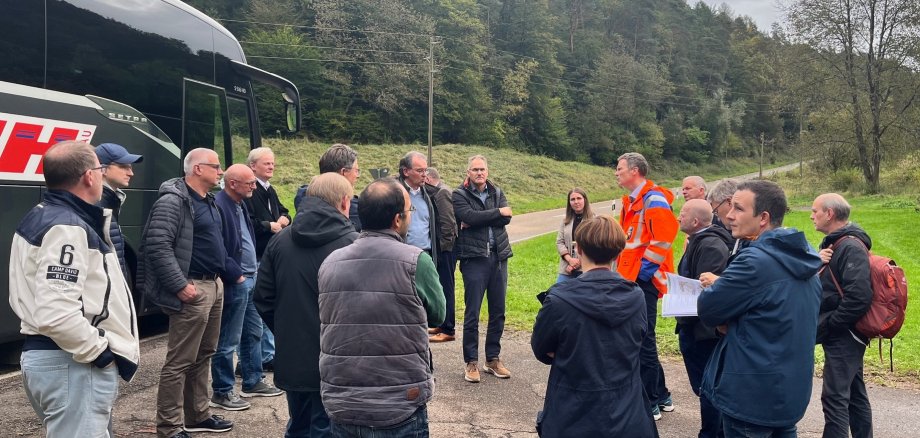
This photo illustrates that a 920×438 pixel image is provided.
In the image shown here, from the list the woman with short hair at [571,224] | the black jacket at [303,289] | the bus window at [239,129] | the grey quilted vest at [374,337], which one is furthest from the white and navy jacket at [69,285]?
the bus window at [239,129]

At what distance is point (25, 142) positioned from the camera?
5.62 meters

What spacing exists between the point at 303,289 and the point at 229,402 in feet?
7.34

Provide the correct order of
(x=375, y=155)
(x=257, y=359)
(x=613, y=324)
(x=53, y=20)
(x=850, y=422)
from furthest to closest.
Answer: (x=375, y=155), (x=53, y=20), (x=257, y=359), (x=850, y=422), (x=613, y=324)

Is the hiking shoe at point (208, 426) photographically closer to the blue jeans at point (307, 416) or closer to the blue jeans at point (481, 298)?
the blue jeans at point (307, 416)

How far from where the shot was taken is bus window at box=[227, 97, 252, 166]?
8275mm

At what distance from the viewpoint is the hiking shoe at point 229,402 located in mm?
5016

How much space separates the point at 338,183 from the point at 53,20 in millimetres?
4370

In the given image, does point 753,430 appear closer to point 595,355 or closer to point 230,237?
point 595,355

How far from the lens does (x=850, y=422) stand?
4.35 metres

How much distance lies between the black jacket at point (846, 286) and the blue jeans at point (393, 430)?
8.74 feet

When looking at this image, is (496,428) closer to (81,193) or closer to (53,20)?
(81,193)

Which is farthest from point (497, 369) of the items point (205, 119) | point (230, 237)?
point (205, 119)

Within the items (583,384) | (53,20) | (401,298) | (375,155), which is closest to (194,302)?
(401,298)

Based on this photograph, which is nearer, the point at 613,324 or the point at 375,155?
the point at 613,324
